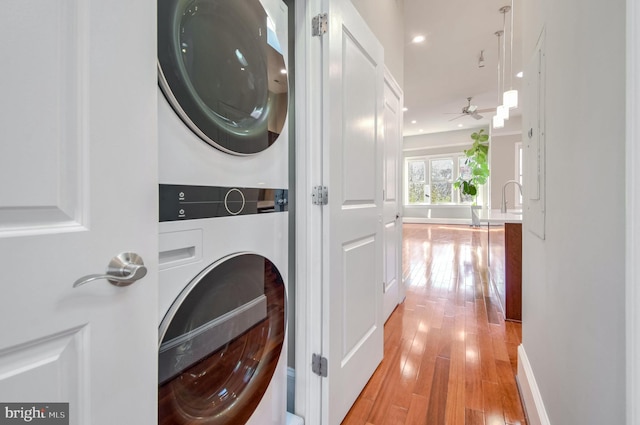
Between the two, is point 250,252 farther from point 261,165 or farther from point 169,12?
point 169,12

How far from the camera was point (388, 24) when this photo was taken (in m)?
2.22

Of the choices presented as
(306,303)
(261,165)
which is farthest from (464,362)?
(261,165)

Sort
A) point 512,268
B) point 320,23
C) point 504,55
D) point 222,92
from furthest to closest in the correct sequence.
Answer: point 504,55
point 512,268
point 320,23
point 222,92

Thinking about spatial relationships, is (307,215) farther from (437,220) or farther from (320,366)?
(437,220)

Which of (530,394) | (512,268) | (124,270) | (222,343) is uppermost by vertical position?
(124,270)

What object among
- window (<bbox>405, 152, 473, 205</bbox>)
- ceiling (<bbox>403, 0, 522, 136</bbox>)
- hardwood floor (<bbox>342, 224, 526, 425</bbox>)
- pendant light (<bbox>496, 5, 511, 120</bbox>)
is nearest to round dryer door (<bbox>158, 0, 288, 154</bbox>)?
hardwood floor (<bbox>342, 224, 526, 425</bbox>)

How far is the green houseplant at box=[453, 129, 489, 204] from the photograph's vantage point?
26.2 ft

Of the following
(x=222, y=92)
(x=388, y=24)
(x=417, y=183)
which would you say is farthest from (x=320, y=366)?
(x=417, y=183)

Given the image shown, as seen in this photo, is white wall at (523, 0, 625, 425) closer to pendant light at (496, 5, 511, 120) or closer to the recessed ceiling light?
pendant light at (496, 5, 511, 120)

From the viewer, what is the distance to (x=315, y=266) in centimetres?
122

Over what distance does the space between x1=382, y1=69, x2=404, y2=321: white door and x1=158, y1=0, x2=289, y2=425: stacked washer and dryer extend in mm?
1496

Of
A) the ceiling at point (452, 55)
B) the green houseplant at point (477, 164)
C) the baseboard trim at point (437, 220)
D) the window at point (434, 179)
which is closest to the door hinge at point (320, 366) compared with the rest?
the ceiling at point (452, 55)

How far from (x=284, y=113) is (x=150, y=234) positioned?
658 mm

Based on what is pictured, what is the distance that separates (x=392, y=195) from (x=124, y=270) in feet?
7.56
